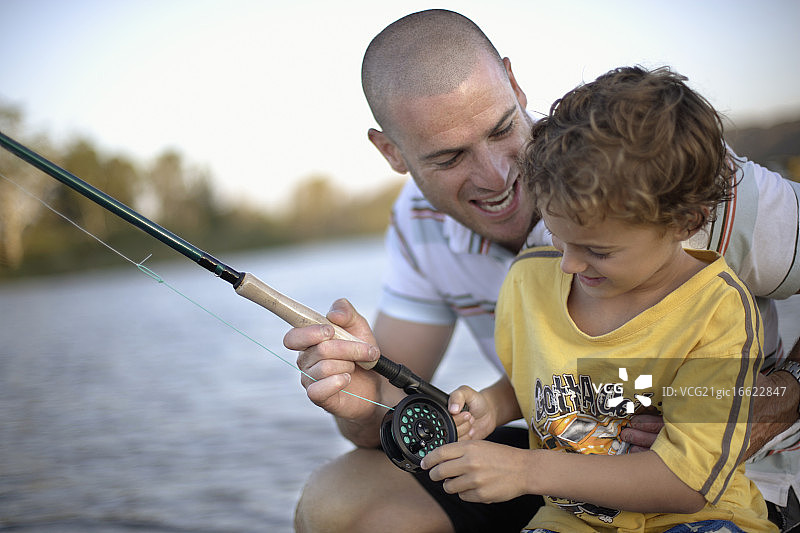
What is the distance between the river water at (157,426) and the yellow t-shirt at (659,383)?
1375mm

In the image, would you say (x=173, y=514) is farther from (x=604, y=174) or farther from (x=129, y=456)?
(x=604, y=174)

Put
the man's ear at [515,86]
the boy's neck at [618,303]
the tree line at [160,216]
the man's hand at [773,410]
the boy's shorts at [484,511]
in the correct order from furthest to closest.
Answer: the tree line at [160,216]
the man's ear at [515,86]
the boy's shorts at [484,511]
the man's hand at [773,410]
the boy's neck at [618,303]

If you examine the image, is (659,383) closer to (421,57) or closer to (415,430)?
(415,430)

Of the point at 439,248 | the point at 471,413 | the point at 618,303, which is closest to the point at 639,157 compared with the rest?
the point at 618,303

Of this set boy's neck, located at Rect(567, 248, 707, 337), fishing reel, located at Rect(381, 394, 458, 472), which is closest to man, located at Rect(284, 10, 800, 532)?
fishing reel, located at Rect(381, 394, 458, 472)

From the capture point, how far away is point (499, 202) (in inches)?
81.5

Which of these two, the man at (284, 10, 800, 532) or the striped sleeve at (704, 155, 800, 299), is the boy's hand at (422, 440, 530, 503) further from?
the striped sleeve at (704, 155, 800, 299)

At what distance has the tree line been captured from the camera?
8.60 metres

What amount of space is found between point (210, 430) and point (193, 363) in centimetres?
167

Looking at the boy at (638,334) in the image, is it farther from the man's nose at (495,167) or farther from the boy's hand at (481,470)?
the man's nose at (495,167)

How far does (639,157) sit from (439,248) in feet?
3.56

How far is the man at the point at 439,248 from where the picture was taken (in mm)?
1660

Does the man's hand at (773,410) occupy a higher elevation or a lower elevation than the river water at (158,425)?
higher

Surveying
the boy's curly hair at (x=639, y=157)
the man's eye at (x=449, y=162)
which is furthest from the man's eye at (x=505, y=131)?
the boy's curly hair at (x=639, y=157)
